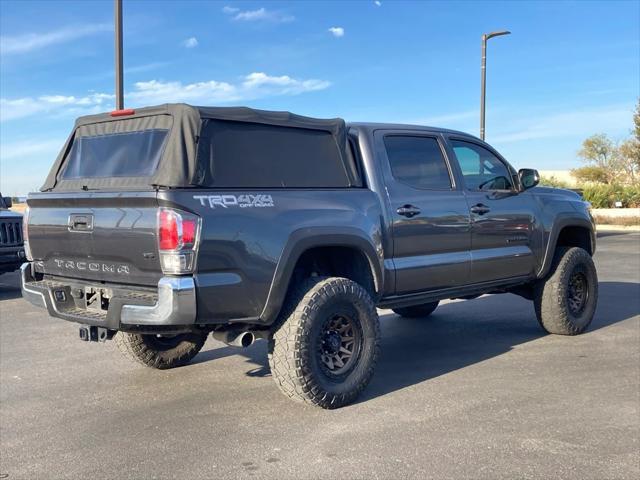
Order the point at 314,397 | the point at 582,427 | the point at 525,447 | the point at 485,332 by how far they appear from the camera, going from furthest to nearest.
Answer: the point at 485,332 → the point at 314,397 → the point at 582,427 → the point at 525,447

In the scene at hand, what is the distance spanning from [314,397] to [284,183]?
1.47 m

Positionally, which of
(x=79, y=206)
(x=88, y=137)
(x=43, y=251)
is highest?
(x=88, y=137)

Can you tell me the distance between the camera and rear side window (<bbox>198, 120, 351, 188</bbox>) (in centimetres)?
438

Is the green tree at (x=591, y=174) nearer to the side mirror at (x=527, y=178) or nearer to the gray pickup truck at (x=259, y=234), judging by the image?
the side mirror at (x=527, y=178)

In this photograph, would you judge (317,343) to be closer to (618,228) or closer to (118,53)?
(118,53)

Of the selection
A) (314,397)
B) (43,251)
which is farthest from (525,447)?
(43,251)

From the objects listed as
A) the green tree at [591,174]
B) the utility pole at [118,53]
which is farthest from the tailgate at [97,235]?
the green tree at [591,174]

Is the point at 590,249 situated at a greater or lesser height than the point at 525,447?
greater

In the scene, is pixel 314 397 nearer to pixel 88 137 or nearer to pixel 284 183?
pixel 284 183

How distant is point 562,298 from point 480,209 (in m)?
1.53

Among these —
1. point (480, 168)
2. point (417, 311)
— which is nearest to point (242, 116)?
point (480, 168)

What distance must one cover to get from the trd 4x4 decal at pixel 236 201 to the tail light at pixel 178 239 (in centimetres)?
15

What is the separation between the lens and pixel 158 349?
5770 millimetres

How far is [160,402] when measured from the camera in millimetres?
4941
